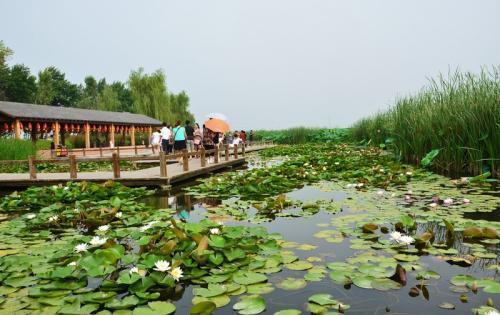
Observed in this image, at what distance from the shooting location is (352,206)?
4.93 m

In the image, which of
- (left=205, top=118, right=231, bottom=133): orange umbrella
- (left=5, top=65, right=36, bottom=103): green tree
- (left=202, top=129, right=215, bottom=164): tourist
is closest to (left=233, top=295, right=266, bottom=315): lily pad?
(left=202, top=129, right=215, bottom=164): tourist

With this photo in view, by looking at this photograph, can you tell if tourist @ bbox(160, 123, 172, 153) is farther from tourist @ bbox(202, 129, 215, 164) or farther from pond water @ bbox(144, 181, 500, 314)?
pond water @ bbox(144, 181, 500, 314)

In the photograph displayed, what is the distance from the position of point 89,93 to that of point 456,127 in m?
70.6

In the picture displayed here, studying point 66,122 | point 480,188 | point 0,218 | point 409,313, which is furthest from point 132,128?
point 409,313

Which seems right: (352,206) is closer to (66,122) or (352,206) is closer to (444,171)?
(444,171)

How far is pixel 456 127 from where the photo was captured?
7230mm

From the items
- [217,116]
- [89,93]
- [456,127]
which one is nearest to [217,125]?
[217,116]

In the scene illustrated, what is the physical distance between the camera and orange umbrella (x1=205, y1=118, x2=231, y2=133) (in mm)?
14109

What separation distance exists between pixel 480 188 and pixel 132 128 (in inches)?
1045

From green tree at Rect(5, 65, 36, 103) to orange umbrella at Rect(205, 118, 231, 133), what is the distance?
130ft

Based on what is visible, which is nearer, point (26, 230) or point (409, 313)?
point (409, 313)

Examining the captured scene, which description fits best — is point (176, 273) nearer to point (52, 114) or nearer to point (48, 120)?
point (48, 120)

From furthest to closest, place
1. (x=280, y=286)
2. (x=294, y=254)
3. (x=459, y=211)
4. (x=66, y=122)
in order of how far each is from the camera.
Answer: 1. (x=66, y=122)
2. (x=459, y=211)
3. (x=294, y=254)
4. (x=280, y=286)

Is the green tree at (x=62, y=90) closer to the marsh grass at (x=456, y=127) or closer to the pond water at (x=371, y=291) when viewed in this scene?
the marsh grass at (x=456, y=127)
